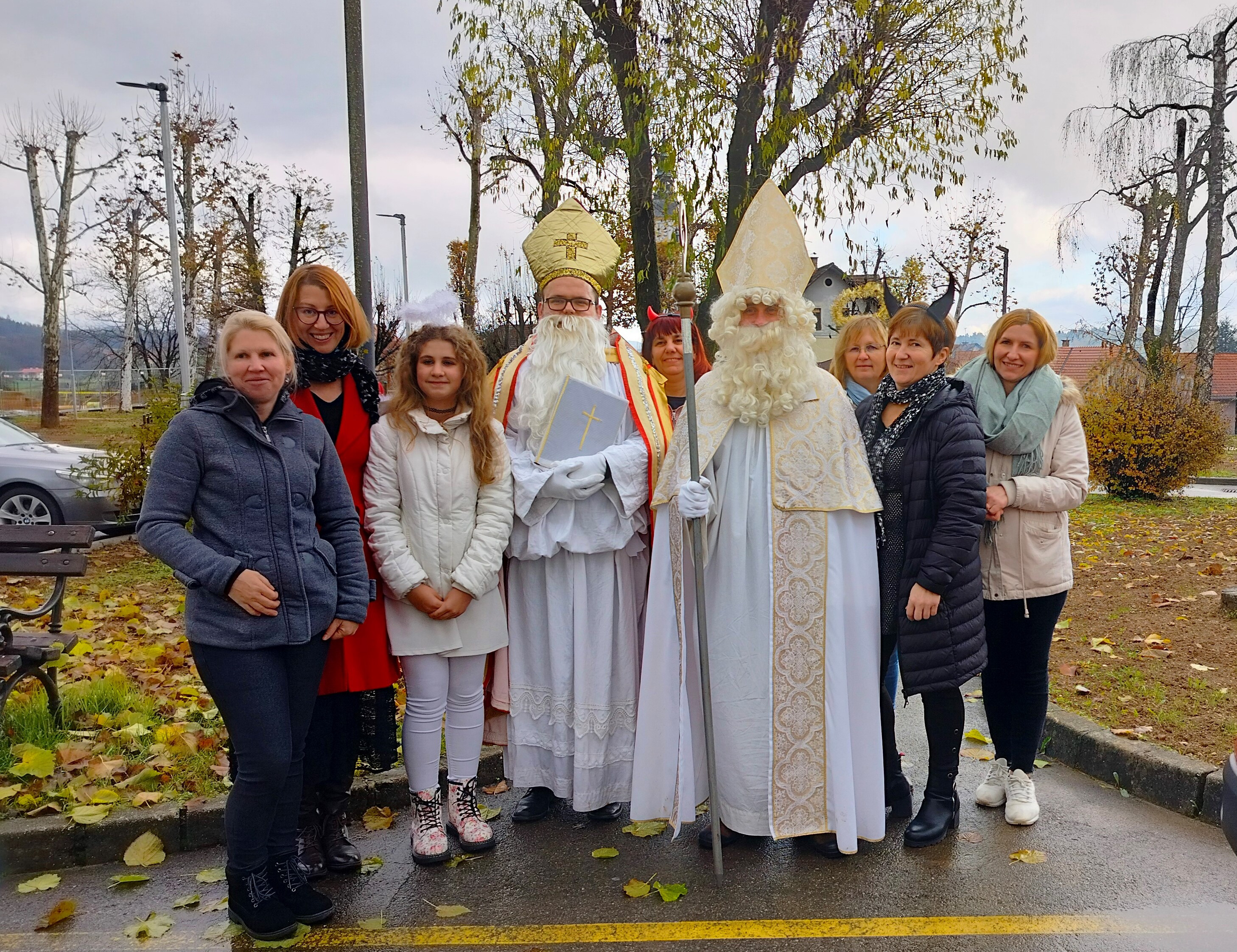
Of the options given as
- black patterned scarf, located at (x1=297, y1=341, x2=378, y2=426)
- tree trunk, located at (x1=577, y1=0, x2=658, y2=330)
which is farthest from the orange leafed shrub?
black patterned scarf, located at (x1=297, y1=341, x2=378, y2=426)

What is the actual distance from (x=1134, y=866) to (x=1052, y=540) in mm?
1172

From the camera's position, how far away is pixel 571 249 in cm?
423

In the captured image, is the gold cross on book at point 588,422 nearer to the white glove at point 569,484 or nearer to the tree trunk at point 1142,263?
the white glove at point 569,484

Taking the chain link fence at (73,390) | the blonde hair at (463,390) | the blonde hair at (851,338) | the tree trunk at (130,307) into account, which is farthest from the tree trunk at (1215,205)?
the tree trunk at (130,307)

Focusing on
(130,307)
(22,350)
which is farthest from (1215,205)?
(22,350)

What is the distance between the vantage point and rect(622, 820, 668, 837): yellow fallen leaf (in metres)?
3.79

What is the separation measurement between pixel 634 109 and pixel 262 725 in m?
9.17

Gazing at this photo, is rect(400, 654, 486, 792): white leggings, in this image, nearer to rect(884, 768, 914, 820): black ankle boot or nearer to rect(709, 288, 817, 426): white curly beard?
rect(709, 288, 817, 426): white curly beard

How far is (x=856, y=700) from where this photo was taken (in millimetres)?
3484

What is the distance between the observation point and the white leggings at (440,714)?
3543 mm

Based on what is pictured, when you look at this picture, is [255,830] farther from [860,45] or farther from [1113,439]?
[1113,439]

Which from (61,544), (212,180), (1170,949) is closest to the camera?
(1170,949)

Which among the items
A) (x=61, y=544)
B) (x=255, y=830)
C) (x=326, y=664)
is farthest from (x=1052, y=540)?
(x=61, y=544)

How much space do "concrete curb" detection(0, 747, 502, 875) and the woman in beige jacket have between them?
3041 millimetres
